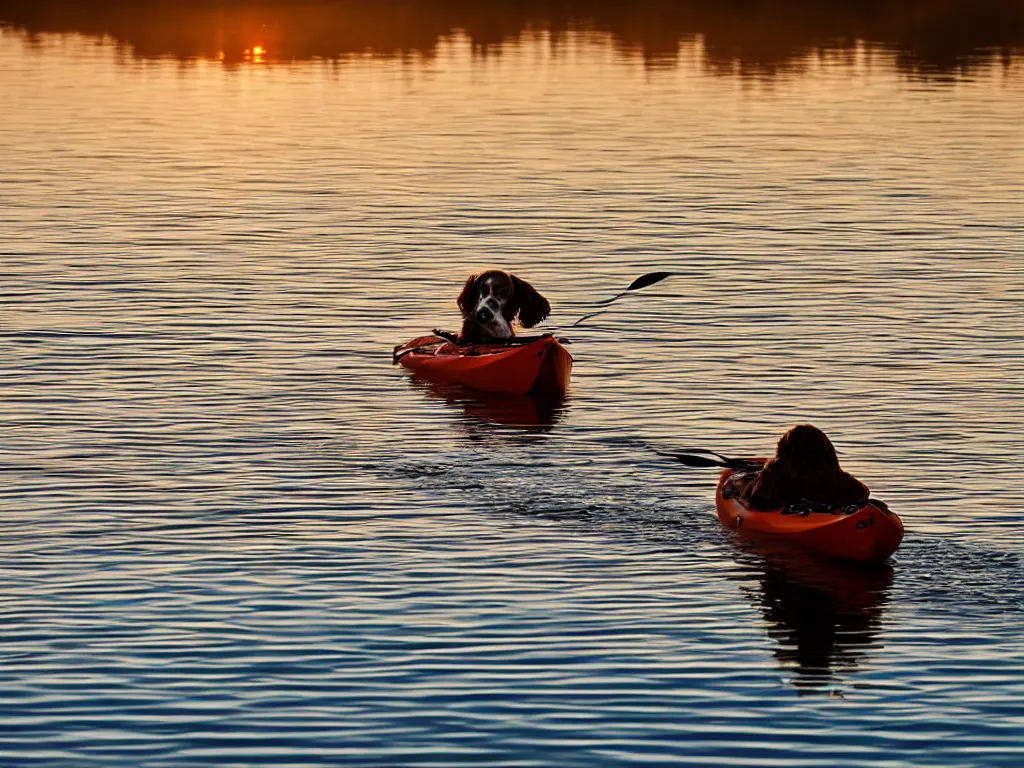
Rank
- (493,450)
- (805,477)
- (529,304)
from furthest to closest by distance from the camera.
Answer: (529,304) → (493,450) → (805,477)

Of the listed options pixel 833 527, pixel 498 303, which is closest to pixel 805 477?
pixel 833 527

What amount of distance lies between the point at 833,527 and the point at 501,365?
30.4 feet

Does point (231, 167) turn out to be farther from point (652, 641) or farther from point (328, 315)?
point (652, 641)

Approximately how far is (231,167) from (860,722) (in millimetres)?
40731

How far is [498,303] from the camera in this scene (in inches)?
1171

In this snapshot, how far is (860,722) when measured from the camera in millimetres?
16688

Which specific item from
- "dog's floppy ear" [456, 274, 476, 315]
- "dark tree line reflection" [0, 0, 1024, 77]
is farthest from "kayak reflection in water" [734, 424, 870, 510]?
"dark tree line reflection" [0, 0, 1024, 77]

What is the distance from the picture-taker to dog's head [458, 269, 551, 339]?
29.6 m

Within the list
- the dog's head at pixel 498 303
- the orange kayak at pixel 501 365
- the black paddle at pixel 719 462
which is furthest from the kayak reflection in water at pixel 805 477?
the dog's head at pixel 498 303

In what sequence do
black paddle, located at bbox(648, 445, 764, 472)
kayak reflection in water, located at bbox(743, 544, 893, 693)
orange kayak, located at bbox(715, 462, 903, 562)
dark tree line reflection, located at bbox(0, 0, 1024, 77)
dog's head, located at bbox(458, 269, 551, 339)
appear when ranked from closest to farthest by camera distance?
kayak reflection in water, located at bbox(743, 544, 893, 693), orange kayak, located at bbox(715, 462, 903, 562), black paddle, located at bbox(648, 445, 764, 472), dog's head, located at bbox(458, 269, 551, 339), dark tree line reflection, located at bbox(0, 0, 1024, 77)

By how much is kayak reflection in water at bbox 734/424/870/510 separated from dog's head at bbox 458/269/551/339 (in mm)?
8877

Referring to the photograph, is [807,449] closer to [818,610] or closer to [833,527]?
[833,527]

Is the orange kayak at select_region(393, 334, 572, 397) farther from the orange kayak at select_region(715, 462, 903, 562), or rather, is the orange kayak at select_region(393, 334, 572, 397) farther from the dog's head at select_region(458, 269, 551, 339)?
the orange kayak at select_region(715, 462, 903, 562)

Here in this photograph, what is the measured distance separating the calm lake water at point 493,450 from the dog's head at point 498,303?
1097 millimetres
